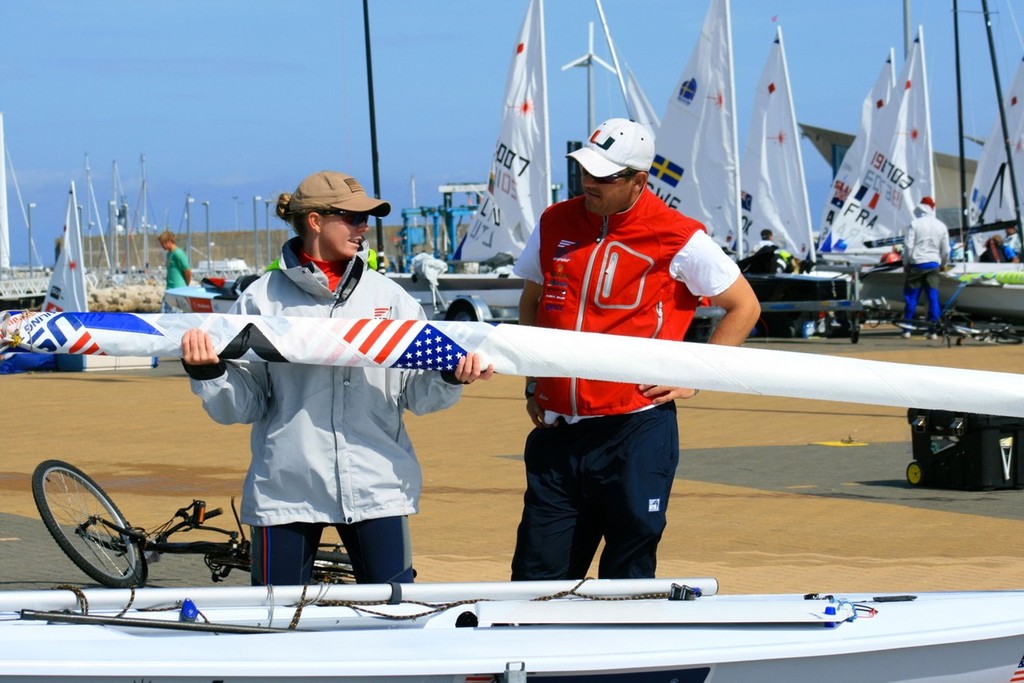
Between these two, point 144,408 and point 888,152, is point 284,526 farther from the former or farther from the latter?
point 888,152

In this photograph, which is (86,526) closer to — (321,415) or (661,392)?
(321,415)

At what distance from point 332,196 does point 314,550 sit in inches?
40.6

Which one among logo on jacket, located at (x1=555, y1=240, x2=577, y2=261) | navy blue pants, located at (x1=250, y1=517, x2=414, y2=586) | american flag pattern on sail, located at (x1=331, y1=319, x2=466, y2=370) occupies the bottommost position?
navy blue pants, located at (x1=250, y1=517, x2=414, y2=586)

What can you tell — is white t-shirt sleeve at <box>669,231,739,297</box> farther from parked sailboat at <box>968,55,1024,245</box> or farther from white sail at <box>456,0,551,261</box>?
parked sailboat at <box>968,55,1024,245</box>

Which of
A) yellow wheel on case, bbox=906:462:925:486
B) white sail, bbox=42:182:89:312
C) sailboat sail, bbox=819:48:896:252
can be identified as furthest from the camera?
sailboat sail, bbox=819:48:896:252

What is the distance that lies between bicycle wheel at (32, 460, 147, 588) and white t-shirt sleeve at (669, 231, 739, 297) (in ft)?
10.6

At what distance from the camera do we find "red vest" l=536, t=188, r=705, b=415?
4793mm

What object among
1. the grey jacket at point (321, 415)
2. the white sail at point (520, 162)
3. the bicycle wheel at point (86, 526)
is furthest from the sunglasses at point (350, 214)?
the white sail at point (520, 162)

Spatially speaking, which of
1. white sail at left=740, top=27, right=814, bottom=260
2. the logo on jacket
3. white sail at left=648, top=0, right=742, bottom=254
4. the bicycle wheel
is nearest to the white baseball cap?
the logo on jacket

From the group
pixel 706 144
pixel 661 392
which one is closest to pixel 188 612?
pixel 661 392

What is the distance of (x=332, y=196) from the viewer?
432cm

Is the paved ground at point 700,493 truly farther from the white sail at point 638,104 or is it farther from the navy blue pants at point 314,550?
the white sail at point 638,104

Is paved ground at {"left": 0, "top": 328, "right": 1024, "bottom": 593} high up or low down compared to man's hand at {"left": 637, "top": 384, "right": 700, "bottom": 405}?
down

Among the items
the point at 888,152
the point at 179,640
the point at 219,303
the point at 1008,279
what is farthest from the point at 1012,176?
the point at 179,640
